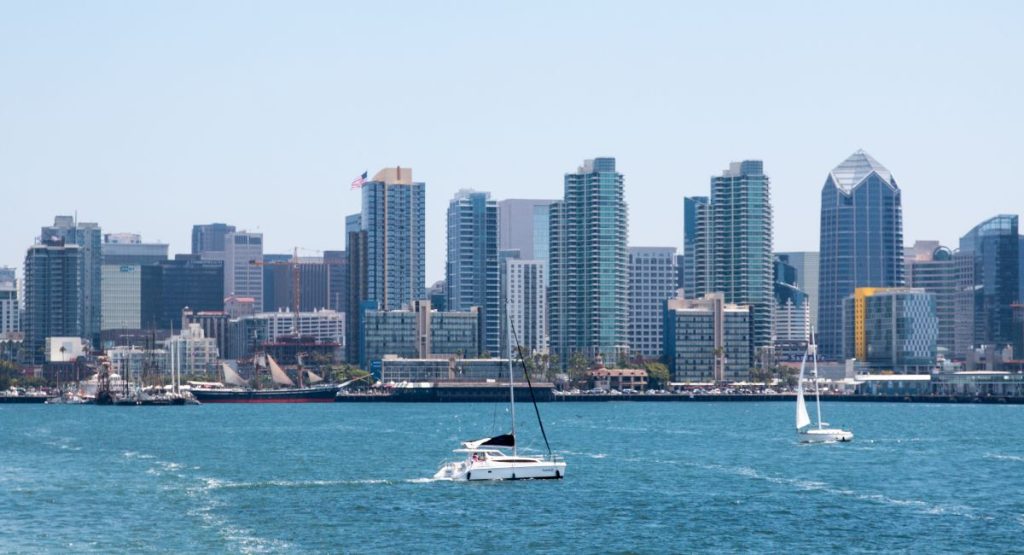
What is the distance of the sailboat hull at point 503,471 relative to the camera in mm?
109625

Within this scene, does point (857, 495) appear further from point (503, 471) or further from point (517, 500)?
point (503, 471)

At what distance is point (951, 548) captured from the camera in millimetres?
81938

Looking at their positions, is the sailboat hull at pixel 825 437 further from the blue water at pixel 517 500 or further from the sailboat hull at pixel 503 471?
the sailboat hull at pixel 503 471

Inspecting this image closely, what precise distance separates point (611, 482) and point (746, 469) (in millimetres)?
16345

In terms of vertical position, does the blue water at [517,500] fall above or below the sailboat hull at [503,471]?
below

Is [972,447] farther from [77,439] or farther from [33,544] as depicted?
[33,544]

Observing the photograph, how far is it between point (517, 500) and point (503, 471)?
9678mm

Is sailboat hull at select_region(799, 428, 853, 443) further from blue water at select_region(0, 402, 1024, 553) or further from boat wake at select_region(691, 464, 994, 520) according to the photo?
boat wake at select_region(691, 464, 994, 520)

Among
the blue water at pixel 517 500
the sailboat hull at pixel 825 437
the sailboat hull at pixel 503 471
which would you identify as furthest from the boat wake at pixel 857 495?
the sailboat hull at pixel 825 437

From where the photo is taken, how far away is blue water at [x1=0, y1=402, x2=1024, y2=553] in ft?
275

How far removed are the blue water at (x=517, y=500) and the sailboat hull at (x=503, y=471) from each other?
3.05 ft

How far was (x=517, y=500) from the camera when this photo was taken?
100000mm

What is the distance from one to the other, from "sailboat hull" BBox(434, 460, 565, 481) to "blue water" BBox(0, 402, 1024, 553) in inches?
36.6

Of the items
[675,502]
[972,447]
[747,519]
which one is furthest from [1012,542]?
[972,447]
